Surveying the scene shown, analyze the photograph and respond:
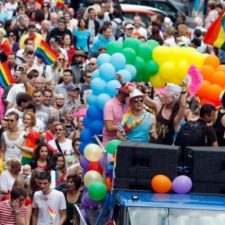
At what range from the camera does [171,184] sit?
48.9 ft

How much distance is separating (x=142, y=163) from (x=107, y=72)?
3979mm

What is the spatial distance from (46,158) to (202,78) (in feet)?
11.5

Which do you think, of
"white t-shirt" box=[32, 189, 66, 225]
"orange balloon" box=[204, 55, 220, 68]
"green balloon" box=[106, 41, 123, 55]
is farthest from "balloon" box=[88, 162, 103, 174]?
"orange balloon" box=[204, 55, 220, 68]

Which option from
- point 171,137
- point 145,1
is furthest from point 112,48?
point 145,1

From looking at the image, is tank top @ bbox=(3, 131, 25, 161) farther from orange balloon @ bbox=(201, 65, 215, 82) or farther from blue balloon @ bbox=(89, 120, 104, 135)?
orange balloon @ bbox=(201, 65, 215, 82)

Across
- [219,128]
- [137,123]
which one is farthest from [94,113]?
[219,128]

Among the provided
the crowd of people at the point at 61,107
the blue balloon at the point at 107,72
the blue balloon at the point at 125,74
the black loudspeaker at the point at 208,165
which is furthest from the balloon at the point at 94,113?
the black loudspeaker at the point at 208,165

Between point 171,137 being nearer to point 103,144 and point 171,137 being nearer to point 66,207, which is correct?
point 103,144

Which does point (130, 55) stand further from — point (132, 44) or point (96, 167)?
point (96, 167)

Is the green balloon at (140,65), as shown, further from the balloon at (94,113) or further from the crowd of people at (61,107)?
the balloon at (94,113)

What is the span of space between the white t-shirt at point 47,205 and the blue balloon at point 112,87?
5.22ft

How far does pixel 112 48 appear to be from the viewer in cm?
1970

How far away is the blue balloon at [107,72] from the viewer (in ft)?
62.1

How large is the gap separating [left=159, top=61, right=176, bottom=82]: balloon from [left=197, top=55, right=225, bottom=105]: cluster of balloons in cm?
44
